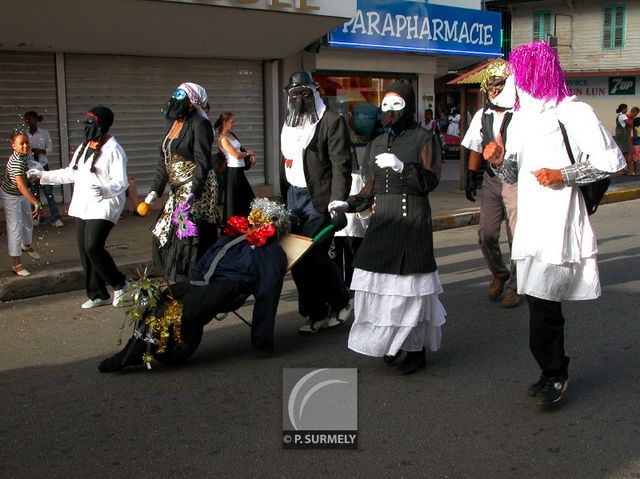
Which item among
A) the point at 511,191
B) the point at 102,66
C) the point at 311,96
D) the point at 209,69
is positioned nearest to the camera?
the point at 311,96

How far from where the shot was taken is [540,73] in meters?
4.24

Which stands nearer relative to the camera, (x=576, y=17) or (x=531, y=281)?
(x=531, y=281)

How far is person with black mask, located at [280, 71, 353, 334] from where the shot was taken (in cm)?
579

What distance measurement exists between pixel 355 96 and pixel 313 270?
10.2 meters

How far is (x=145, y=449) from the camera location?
13.3 ft

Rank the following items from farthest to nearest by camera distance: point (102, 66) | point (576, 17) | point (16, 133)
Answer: point (576, 17), point (102, 66), point (16, 133)

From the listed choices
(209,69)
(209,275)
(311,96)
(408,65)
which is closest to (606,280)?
(311,96)

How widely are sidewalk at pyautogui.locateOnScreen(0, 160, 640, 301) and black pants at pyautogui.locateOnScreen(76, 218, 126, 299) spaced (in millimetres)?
1074

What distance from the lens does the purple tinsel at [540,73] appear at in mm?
4242

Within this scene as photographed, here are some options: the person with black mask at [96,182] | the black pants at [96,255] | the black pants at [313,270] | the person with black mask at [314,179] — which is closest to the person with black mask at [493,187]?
the person with black mask at [314,179]

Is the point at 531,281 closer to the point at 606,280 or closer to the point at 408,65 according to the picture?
the point at 606,280

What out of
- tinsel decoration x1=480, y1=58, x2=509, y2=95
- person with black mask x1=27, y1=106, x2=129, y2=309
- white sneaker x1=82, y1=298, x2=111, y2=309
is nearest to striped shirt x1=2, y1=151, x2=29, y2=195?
person with black mask x1=27, y1=106, x2=129, y2=309

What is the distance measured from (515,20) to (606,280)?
2756 centimetres

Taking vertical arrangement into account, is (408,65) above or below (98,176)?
above
